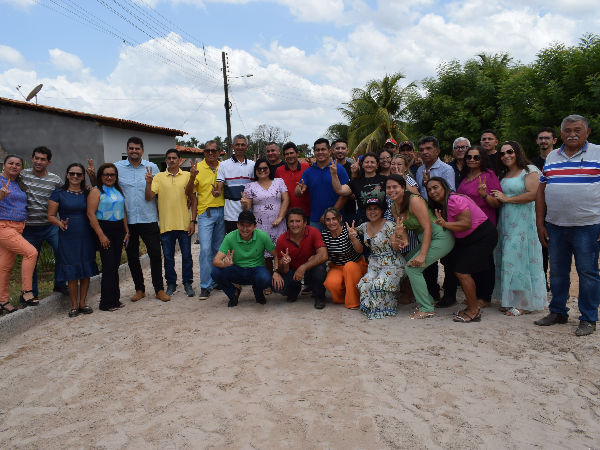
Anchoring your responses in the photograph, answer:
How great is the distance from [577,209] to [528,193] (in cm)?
67

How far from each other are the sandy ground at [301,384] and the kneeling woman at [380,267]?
0.21 m

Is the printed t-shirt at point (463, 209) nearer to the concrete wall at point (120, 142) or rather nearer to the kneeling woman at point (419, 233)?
the kneeling woman at point (419, 233)

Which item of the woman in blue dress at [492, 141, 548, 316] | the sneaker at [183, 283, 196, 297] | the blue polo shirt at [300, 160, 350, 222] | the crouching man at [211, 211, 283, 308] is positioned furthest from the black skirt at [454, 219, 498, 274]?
the sneaker at [183, 283, 196, 297]

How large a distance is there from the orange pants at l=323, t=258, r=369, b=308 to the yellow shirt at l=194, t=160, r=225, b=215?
1.89 meters

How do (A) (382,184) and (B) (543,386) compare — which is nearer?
(B) (543,386)

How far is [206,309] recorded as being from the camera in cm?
593

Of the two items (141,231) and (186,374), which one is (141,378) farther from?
(141,231)

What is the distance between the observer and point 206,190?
A: 257 inches

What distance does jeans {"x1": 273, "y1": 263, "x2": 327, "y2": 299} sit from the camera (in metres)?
5.86

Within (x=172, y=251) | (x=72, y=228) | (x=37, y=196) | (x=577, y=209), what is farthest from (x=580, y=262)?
(x=37, y=196)

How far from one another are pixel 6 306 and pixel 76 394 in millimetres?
2480

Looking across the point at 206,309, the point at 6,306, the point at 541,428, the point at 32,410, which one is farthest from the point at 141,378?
the point at 541,428

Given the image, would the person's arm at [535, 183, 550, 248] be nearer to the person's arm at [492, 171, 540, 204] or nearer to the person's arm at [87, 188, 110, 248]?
the person's arm at [492, 171, 540, 204]

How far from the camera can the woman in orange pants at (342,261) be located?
18.8 feet
